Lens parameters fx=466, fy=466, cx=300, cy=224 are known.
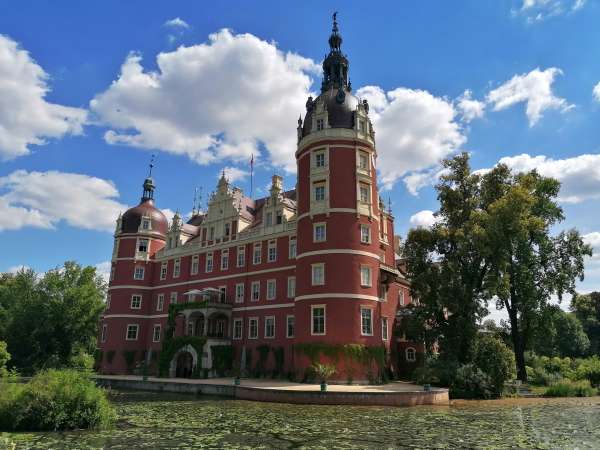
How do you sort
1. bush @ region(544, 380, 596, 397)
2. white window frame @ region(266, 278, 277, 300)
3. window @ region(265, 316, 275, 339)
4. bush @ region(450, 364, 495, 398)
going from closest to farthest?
bush @ region(450, 364, 495, 398) → bush @ region(544, 380, 596, 397) → window @ region(265, 316, 275, 339) → white window frame @ region(266, 278, 277, 300)

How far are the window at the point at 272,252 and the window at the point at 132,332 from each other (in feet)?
57.2

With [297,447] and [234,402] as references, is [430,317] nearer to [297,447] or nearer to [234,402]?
[234,402]

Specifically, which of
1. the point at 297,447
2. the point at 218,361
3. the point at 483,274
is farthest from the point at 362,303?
the point at 297,447

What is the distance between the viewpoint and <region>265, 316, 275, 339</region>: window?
120ft

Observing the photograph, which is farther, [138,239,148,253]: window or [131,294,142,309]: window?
[138,239,148,253]: window

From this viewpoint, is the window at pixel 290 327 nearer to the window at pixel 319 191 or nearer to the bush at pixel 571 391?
the window at pixel 319 191

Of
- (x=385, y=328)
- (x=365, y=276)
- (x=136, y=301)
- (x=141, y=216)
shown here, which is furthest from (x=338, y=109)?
(x=136, y=301)

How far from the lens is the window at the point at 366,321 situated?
30.3 meters

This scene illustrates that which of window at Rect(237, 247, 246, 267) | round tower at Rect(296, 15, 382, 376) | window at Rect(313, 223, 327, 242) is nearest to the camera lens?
round tower at Rect(296, 15, 382, 376)

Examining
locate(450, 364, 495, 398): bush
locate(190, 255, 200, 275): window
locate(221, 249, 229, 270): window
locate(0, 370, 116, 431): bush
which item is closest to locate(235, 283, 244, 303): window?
locate(221, 249, 229, 270): window

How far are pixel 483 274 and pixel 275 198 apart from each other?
17.4 meters

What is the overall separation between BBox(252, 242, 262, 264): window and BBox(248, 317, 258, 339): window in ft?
15.7

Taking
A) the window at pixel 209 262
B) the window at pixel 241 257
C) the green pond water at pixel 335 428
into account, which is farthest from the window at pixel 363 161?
the green pond water at pixel 335 428

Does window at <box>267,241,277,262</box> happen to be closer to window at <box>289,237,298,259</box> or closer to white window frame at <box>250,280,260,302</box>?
window at <box>289,237,298,259</box>
